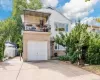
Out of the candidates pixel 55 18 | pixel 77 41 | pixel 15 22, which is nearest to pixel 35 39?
pixel 77 41

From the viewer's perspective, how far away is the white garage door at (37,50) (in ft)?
61.0

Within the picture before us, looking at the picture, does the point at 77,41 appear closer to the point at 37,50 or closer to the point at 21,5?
the point at 37,50

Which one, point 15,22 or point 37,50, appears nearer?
point 37,50

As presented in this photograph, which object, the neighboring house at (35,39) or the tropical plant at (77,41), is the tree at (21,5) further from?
the tropical plant at (77,41)

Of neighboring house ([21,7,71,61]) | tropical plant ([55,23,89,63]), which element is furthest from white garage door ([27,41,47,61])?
tropical plant ([55,23,89,63])

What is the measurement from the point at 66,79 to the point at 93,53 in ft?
22.0

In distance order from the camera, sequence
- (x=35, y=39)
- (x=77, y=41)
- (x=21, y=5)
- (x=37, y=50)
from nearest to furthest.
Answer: (x=77, y=41)
(x=35, y=39)
(x=37, y=50)
(x=21, y=5)

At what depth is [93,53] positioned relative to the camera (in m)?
15.0

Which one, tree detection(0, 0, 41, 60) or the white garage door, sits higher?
tree detection(0, 0, 41, 60)

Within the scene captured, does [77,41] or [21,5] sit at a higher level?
[21,5]

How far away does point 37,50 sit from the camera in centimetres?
1891

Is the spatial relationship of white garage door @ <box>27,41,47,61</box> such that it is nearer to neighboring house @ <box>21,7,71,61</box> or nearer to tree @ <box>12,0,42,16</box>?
neighboring house @ <box>21,7,71,61</box>

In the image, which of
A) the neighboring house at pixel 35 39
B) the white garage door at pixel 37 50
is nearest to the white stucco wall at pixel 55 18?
the neighboring house at pixel 35 39

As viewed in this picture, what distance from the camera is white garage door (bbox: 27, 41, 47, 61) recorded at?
1860 centimetres
